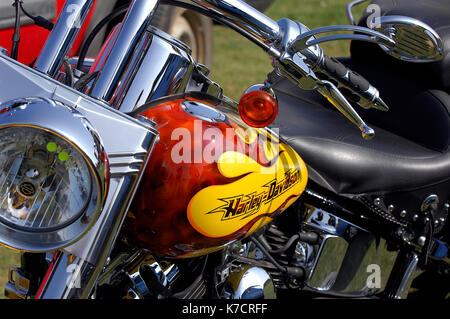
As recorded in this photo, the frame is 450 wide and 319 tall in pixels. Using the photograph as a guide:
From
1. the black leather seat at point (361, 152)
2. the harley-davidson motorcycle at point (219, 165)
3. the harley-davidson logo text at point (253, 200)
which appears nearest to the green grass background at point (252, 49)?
the black leather seat at point (361, 152)

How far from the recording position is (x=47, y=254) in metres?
1.22

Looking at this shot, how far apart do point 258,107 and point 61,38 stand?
0.38 metres

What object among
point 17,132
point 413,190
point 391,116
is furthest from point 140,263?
point 391,116

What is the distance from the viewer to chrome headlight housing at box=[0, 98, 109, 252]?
89 centimetres

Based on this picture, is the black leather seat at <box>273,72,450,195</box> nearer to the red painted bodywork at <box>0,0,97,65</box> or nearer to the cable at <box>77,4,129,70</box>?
the cable at <box>77,4,129,70</box>

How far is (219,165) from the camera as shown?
3.80ft

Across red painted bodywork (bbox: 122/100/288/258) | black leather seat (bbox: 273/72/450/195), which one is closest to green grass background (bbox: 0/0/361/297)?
black leather seat (bbox: 273/72/450/195)

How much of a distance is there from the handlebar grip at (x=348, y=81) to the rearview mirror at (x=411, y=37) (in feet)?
0.30

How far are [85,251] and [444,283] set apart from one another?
149 cm

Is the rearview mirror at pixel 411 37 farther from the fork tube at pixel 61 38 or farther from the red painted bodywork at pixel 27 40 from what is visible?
the red painted bodywork at pixel 27 40

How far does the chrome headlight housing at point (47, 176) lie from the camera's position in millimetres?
888

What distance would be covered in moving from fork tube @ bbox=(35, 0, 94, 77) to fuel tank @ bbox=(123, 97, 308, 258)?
20 cm
